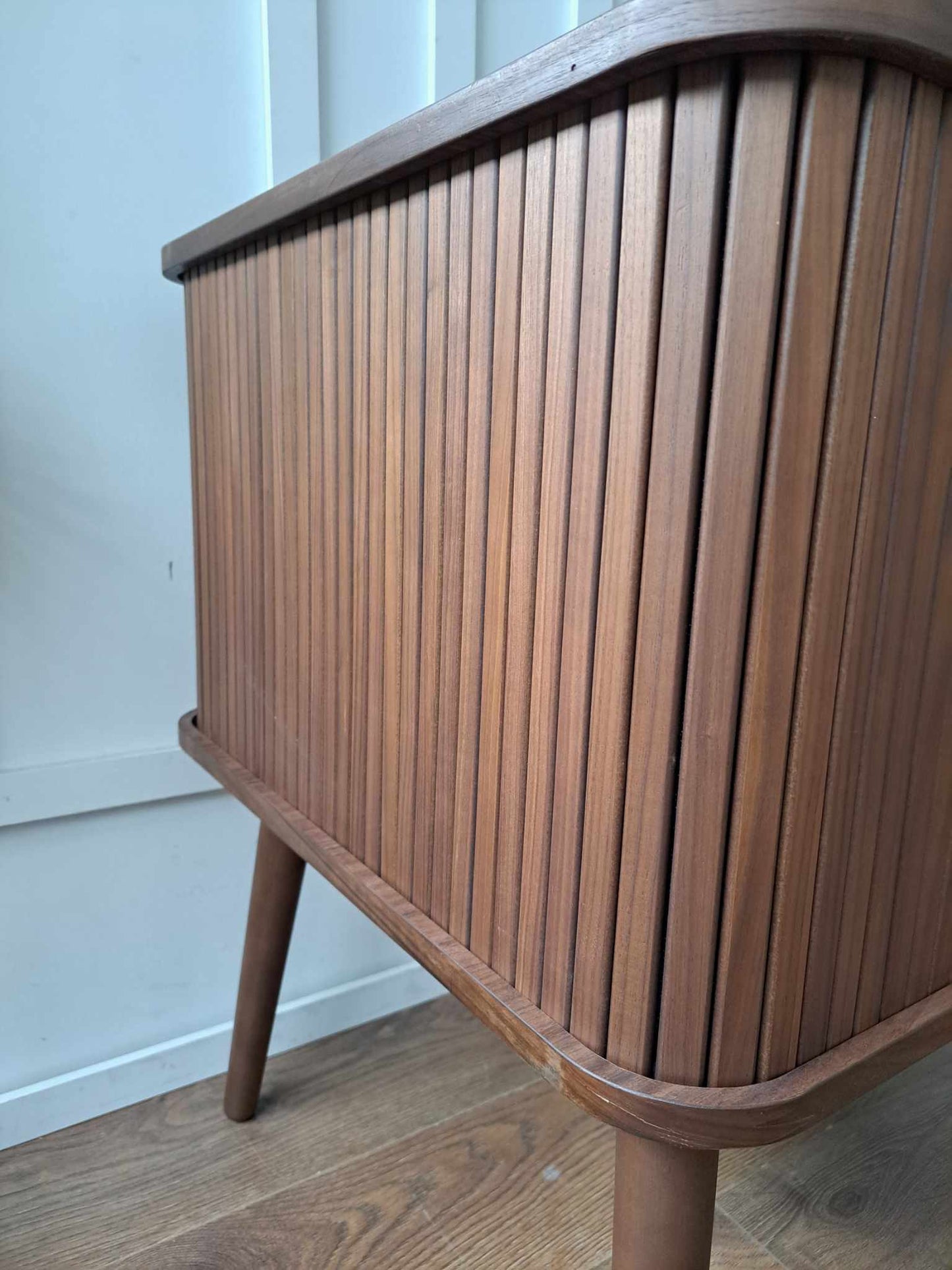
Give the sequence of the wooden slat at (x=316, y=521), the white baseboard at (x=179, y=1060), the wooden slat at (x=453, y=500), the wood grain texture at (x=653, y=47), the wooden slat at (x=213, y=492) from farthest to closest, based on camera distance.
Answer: the white baseboard at (x=179, y=1060), the wooden slat at (x=213, y=492), the wooden slat at (x=316, y=521), the wooden slat at (x=453, y=500), the wood grain texture at (x=653, y=47)

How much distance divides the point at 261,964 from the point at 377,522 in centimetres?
39

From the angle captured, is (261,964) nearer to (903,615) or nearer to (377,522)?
(377,522)

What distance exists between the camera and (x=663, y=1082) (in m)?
0.30

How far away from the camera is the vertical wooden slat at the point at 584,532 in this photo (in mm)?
278

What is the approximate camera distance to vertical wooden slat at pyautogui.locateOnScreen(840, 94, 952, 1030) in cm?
28

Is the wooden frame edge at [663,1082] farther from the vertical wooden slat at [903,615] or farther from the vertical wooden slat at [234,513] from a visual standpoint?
the vertical wooden slat at [234,513]

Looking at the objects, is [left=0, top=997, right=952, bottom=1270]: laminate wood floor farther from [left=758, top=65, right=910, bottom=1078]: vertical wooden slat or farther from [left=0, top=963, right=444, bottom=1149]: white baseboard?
[left=758, top=65, right=910, bottom=1078]: vertical wooden slat

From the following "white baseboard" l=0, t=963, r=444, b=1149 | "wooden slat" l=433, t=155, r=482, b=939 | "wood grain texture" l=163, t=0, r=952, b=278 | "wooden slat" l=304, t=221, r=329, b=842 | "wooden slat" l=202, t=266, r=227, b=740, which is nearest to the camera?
"wood grain texture" l=163, t=0, r=952, b=278

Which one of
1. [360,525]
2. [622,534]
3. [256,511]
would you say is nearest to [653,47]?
[622,534]

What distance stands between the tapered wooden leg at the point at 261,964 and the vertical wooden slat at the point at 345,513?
0.17 m

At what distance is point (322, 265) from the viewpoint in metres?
0.43

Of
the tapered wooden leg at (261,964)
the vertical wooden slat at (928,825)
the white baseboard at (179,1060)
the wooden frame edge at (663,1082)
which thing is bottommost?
the white baseboard at (179,1060)

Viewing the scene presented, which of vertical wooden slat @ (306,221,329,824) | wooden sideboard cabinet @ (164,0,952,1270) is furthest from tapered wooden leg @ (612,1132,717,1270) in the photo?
vertical wooden slat @ (306,221,329,824)

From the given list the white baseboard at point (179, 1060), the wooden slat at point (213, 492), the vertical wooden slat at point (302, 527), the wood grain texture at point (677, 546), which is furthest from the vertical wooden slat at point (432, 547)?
the white baseboard at point (179, 1060)
